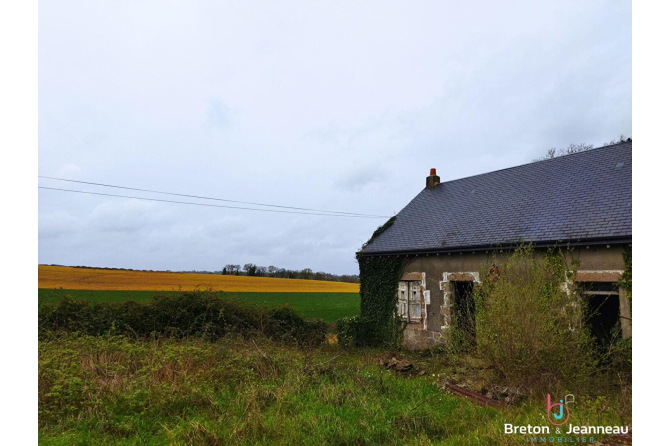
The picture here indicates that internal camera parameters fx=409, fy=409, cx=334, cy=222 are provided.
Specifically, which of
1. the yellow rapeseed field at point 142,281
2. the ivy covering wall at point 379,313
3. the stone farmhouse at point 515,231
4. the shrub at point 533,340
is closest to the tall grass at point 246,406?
the shrub at point 533,340

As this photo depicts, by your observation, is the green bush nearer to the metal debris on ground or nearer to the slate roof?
the slate roof

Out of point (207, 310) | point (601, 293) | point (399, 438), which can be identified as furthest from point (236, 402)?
point (601, 293)

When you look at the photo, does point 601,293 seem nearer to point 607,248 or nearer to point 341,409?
point 607,248

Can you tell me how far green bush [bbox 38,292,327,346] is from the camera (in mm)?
11944

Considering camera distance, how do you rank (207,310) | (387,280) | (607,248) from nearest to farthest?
(607,248), (207,310), (387,280)

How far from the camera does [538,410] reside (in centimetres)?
619

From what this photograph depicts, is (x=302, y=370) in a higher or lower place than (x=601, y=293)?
lower

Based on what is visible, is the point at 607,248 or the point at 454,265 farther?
the point at 454,265

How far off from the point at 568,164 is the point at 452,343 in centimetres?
806

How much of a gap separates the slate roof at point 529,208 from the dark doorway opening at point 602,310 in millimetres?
1197

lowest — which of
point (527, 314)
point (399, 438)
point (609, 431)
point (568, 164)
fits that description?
point (399, 438)

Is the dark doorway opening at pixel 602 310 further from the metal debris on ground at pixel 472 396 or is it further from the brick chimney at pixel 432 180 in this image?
the brick chimney at pixel 432 180

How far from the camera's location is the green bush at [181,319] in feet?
39.2

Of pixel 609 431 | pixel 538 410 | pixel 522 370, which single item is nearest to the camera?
pixel 609 431
